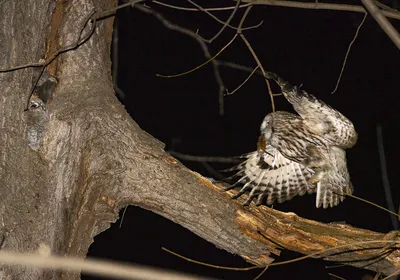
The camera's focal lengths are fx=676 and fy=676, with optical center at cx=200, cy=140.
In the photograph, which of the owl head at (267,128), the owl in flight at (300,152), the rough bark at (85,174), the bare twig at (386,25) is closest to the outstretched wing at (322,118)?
the owl in flight at (300,152)

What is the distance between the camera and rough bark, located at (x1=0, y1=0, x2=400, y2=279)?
232 cm

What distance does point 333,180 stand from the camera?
327 cm

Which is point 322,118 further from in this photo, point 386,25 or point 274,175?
point 386,25

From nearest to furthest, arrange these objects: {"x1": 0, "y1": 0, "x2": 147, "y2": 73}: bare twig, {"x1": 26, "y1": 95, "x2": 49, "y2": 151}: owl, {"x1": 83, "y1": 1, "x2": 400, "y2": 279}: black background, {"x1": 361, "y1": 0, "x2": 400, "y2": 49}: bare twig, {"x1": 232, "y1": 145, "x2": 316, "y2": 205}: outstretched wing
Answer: {"x1": 361, "y1": 0, "x2": 400, "y2": 49}: bare twig, {"x1": 0, "y1": 0, "x2": 147, "y2": 73}: bare twig, {"x1": 26, "y1": 95, "x2": 49, "y2": 151}: owl, {"x1": 232, "y1": 145, "x2": 316, "y2": 205}: outstretched wing, {"x1": 83, "y1": 1, "x2": 400, "y2": 279}: black background

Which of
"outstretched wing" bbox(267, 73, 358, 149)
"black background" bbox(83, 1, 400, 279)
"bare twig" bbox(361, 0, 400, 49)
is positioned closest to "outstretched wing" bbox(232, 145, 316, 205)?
"outstretched wing" bbox(267, 73, 358, 149)

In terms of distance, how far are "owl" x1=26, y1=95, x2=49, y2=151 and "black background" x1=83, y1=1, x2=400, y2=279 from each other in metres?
3.14

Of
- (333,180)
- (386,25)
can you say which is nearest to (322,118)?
(333,180)

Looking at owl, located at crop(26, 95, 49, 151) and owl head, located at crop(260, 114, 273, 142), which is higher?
owl head, located at crop(260, 114, 273, 142)

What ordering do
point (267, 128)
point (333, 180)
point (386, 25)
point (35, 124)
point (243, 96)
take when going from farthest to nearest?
point (243, 96), point (333, 180), point (267, 128), point (35, 124), point (386, 25)

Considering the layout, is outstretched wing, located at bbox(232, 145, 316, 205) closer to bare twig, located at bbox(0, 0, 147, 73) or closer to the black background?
bare twig, located at bbox(0, 0, 147, 73)

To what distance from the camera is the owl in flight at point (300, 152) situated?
3121 millimetres

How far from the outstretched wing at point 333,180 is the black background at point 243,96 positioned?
2119mm

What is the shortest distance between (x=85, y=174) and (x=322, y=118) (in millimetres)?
1237

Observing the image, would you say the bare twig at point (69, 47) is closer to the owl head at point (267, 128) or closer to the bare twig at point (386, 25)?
the owl head at point (267, 128)
